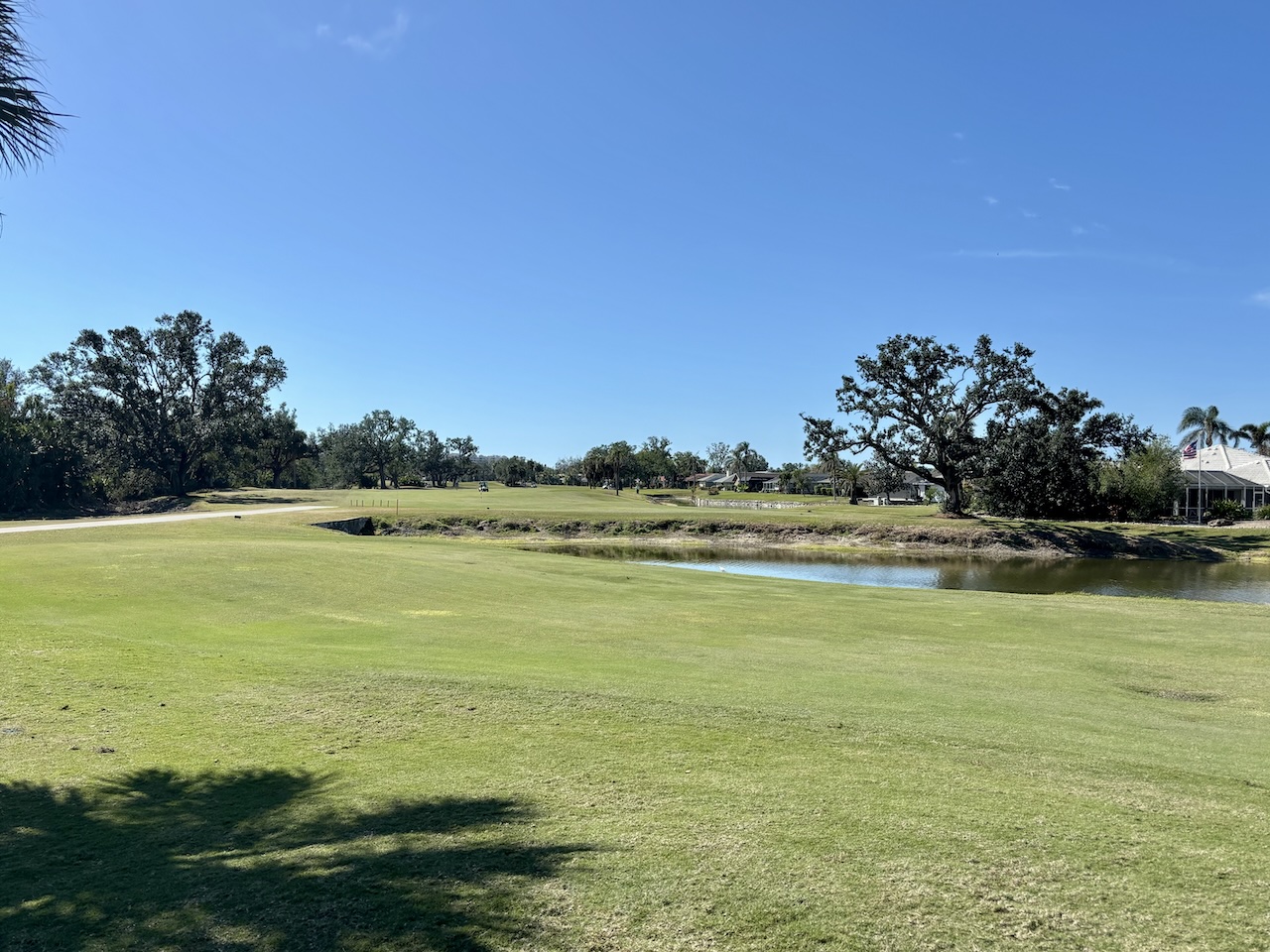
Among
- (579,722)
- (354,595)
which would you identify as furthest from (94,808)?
(354,595)

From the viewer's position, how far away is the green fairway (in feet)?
14.3

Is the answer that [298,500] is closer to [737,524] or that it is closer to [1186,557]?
[737,524]

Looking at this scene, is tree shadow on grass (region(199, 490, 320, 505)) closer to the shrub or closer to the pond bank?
the pond bank

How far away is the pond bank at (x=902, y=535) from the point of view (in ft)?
166

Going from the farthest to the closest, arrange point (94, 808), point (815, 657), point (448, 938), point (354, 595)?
1. point (354, 595)
2. point (815, 657)
3. point (94, 808)
4. point (448, 938)

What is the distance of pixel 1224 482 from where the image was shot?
73438 mm

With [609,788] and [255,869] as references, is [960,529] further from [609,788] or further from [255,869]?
[255,869]

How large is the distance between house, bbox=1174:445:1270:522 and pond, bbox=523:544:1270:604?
85.7ft

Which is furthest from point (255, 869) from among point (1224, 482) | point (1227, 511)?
point (1224, 482)

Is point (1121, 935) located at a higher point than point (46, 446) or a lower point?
lower

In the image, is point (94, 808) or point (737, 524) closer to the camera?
point (94, 808)

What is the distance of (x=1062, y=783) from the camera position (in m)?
6.89

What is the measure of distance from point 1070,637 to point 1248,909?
41.4ft

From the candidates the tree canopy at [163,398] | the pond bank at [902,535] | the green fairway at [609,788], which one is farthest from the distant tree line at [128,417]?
the green fairway at [609,788]
